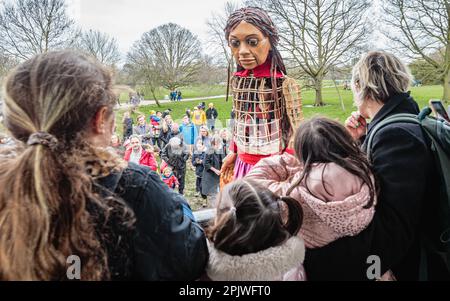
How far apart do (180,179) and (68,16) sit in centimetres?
913

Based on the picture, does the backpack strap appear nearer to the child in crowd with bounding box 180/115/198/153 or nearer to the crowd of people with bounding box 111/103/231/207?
the crowd of people with bounding box 111/103/231/207

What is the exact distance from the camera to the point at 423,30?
15539mm

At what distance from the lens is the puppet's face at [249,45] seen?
2.46 meters

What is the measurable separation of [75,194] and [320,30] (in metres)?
19.3

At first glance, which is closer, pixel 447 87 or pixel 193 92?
pixel 447 87

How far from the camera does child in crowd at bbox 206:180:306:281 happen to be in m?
1.19

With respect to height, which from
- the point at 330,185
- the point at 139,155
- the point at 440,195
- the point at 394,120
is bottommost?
the point at 139,155

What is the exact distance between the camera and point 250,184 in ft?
4.09

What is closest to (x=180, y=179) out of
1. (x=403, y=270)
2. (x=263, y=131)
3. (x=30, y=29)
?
(x=263, y=131)

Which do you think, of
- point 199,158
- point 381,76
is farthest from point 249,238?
point 199,158

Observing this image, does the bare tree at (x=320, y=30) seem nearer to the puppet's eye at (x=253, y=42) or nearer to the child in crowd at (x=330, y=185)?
the puppet's eye at (x=253, y=42)

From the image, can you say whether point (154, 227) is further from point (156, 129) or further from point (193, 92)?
point (193, 92)

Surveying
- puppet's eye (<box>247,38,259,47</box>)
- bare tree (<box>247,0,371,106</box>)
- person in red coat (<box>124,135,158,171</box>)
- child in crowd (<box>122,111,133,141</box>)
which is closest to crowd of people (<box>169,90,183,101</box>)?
bare tree (<box>247,0,371,106</box>)

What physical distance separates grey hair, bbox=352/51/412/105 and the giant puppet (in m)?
0.88
